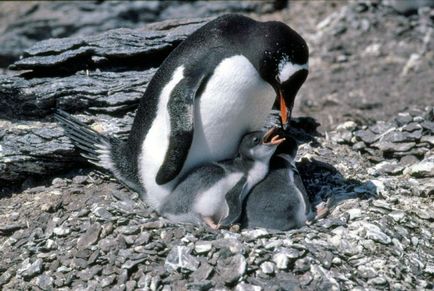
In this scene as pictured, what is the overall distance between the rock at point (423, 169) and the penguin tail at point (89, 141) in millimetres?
1817

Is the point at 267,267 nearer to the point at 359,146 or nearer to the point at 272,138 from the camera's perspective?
the point at 272,138

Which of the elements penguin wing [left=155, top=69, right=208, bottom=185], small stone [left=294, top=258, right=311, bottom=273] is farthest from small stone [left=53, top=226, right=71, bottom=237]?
small stone [left=294, top=258, right=311, bottom=273]

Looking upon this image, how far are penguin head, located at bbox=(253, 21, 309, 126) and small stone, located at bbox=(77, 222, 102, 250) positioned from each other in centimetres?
116

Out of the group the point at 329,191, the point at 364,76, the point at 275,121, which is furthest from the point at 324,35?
the point at 329,191

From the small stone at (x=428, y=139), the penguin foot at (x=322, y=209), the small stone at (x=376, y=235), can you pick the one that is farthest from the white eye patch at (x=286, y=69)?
the small stone at (x=428, y=139)

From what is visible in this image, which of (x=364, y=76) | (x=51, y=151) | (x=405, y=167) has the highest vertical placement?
(x=51, y=151)

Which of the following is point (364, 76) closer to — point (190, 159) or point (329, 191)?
point (329, 191)

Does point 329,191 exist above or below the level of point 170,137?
below

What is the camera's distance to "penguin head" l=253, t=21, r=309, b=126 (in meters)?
4.20

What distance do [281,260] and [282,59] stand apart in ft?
3.27

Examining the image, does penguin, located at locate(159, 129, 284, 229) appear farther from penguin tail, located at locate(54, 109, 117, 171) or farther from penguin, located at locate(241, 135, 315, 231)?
penguin tail, located at locate(54, 109, 117, 171)

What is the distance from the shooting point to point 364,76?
26.4ft

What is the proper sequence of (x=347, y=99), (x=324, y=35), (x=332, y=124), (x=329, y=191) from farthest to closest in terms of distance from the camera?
(x=324, y=35) → (x=347, y=99) → (x=332, y=124) → (x=329, y=191)

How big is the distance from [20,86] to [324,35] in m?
4.25
